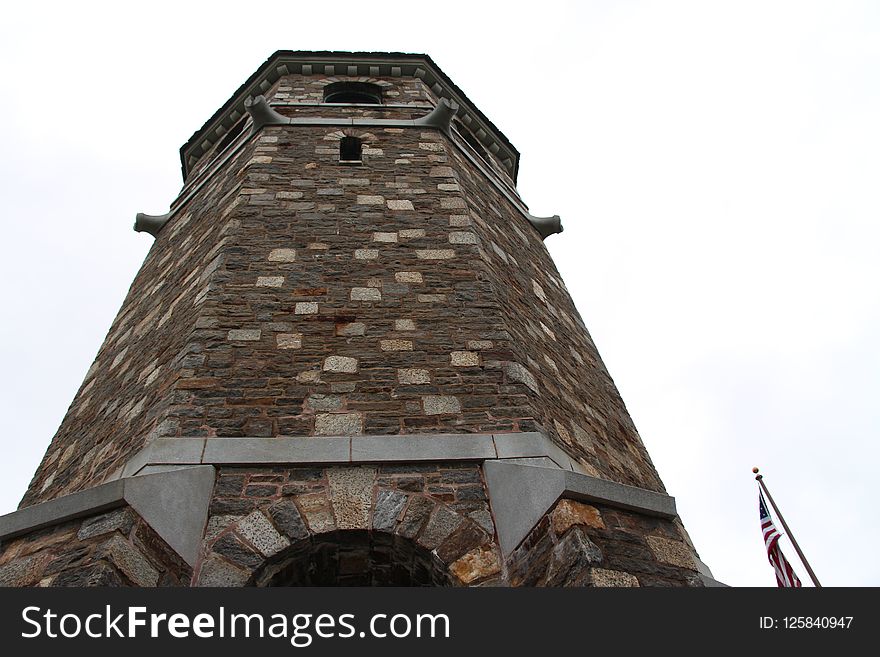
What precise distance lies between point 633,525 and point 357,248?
3.43 metres

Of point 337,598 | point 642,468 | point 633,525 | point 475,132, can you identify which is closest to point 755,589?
point 633,525

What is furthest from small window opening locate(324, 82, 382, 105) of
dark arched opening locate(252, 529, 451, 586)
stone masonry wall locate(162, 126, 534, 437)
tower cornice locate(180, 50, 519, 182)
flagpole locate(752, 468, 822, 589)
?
dark arched opening locate(252, 529, 451, 586)

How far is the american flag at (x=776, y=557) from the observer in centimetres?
773

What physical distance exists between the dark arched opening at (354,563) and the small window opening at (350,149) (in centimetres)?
517

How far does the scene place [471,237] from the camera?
7531mm

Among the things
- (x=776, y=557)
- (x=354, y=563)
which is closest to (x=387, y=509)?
(x=354, y=563)

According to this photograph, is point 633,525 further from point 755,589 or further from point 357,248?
point 357,248

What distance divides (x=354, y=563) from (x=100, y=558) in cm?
142

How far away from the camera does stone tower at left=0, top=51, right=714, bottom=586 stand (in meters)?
4.71

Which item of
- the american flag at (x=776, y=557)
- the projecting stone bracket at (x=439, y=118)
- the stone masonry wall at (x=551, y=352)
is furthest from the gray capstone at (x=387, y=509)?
Answer: the projecting stone bracket at (x=439, y=118)

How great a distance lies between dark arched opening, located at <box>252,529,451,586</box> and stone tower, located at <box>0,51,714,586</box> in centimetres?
1

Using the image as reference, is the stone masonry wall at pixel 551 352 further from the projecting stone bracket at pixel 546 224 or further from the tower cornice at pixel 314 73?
the tower cornice at pixel 314 73

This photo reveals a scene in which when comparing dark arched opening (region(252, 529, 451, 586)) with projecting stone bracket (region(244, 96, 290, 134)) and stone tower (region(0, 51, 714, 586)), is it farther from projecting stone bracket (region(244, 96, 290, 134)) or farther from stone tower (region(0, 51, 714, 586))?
projecting stone bracket (region(244, 96, 290, 134))

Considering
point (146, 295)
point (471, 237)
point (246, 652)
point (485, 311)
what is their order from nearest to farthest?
point (246, 652)
point (485, 311)
point (471, 237)
point (146, 295)
